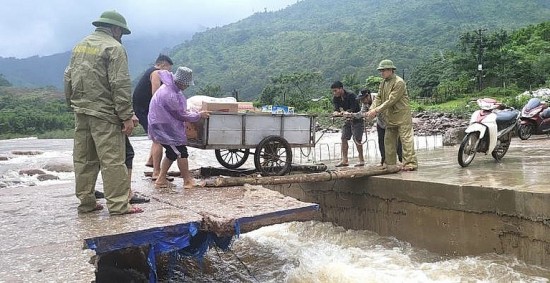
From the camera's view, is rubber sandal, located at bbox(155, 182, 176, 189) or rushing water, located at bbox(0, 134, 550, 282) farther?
rubber sandal, located at bbox(155, 182, 176, 189)

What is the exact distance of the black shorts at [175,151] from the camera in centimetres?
557

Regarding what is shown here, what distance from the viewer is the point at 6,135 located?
5084 centimetres

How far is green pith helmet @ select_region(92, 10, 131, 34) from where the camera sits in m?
4.27

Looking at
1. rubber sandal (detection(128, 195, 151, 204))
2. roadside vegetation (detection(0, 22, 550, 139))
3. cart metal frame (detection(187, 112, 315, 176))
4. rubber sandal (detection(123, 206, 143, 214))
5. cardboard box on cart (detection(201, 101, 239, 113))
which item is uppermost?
roadside vegetation (detection(0, 22, 550, 139))

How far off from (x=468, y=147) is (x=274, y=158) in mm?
2961

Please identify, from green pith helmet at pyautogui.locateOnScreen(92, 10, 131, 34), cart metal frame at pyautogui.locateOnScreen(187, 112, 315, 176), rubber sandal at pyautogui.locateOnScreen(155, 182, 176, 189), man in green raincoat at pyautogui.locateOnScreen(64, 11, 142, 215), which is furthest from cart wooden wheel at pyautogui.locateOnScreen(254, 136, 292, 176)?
green pith helmet at pyautogui.locateOnScreen(92, 10, 131, 34)

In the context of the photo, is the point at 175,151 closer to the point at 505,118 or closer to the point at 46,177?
the point at 505,118

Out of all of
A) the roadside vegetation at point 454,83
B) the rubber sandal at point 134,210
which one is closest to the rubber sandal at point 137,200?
the rubber sandal at point 134,210

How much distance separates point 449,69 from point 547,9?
2769 inches

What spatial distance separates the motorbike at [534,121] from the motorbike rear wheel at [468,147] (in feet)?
19.9

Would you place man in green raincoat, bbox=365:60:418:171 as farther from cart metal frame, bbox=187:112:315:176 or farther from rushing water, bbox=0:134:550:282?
rushing water, bbox=0:134:550:282

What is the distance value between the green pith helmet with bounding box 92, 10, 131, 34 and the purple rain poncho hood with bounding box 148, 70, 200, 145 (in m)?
1.10

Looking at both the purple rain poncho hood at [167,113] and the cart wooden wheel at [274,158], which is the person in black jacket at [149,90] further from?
the cart wooden wheel at [274,158]

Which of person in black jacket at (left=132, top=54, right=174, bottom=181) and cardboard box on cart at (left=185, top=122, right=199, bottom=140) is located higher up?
person in black jacket at (left=132, top=54, right=174, bottom=181)
